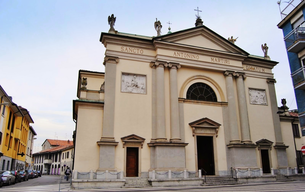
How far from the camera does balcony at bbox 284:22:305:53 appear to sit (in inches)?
683

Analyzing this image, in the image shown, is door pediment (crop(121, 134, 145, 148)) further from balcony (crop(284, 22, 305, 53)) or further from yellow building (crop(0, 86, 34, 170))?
yellow building (crop(0, 86, 34, 170))

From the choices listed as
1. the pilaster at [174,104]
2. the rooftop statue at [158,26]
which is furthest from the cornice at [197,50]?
the rooftop statue at [158,26]

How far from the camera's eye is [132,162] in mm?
18578

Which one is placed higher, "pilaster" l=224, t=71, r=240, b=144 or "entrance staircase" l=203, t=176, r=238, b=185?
"pilaster" l=224, t=71, r=240, b=144

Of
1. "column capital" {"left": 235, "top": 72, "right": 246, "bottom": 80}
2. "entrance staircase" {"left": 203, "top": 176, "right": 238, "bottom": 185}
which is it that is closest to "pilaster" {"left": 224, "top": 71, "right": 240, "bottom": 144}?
"column capital" {"left": 235, "top": 72, "right": 246, "bottom": 80}

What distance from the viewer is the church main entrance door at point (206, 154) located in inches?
810

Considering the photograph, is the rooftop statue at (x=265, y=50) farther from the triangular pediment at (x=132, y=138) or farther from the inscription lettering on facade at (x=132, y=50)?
the triangular pediment at (x=132, y=138)

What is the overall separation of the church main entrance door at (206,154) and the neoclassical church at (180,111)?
81 millimetres

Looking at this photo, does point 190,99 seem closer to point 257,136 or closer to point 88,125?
point 257,136

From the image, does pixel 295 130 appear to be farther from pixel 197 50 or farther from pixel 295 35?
pixel 197 50

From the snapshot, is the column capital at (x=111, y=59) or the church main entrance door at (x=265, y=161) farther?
the church main entrance door at (x=265, y=161)

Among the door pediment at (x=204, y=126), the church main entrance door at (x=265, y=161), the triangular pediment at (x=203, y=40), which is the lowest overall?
the church main entrance door at (x=265, y=161)

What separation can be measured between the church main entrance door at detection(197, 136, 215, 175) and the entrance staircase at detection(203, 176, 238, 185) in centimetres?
139

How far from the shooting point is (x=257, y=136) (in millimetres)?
22203
